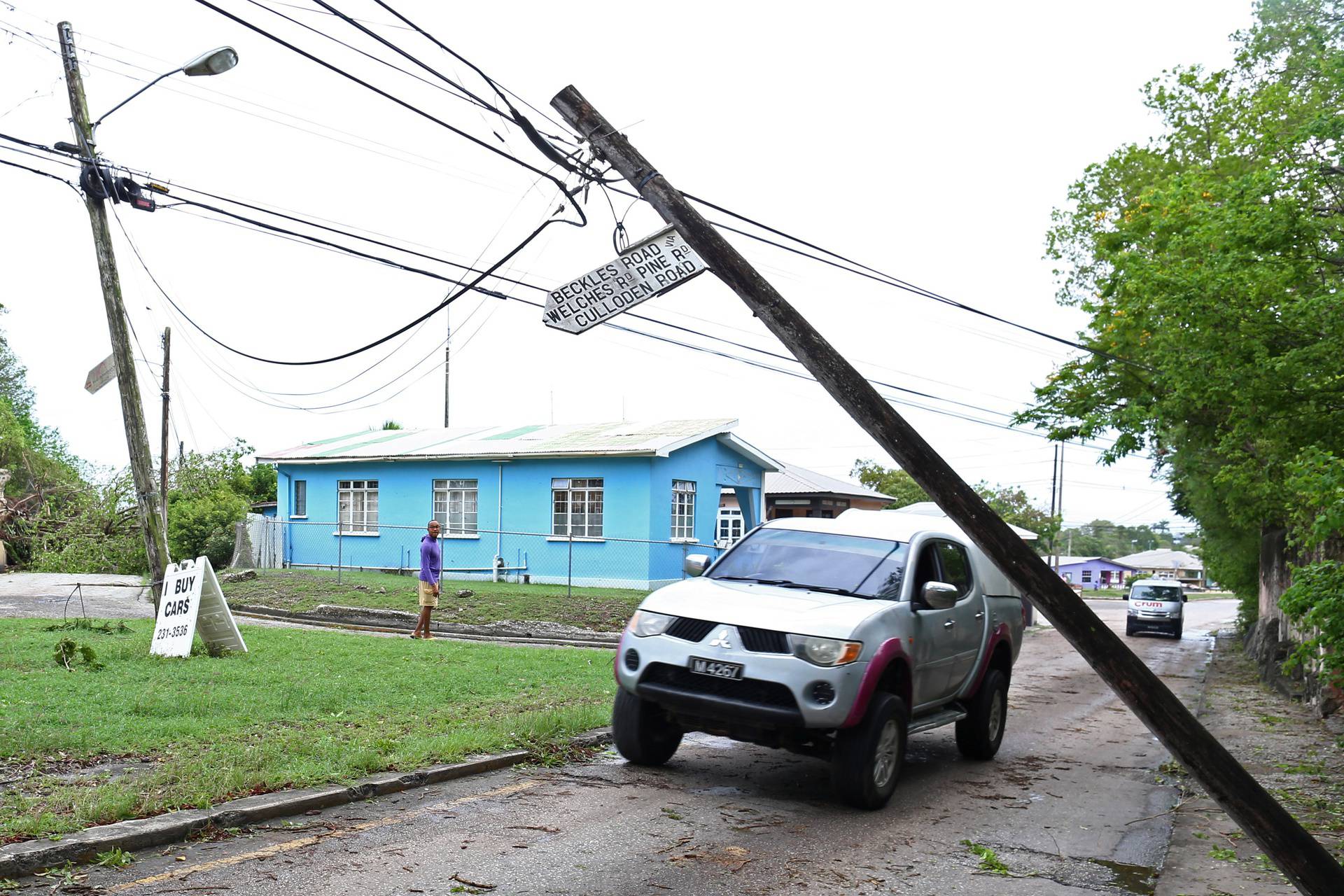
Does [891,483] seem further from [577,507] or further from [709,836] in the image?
[709,836]

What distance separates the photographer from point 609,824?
21.5ft

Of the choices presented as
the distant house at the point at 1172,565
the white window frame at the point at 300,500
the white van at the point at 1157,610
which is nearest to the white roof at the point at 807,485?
the white van at the point at 1157,610

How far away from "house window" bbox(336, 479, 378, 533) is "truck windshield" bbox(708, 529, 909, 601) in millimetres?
25465

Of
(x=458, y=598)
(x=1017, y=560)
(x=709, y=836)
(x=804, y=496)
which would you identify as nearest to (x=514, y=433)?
(x=804, y=496)

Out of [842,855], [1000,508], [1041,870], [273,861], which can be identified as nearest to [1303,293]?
[1041,870]

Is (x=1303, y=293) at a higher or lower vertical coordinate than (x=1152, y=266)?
lower

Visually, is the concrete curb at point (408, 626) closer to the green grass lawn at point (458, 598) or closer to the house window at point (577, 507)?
the green grass lawn at point (458, 598)

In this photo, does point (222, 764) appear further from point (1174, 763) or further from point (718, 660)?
point (1174, 763)

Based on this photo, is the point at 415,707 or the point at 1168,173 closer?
the point at 415,707

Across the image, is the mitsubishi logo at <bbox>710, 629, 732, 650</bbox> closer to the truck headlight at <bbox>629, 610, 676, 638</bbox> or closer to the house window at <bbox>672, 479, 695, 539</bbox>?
→ the truck headlight at <bbox>629, 610, 676, 638</bbox>

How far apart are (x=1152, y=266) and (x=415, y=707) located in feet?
31.0

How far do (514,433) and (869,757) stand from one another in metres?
27.9

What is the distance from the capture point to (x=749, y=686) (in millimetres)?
7234

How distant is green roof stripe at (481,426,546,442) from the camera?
33256 millimetres
